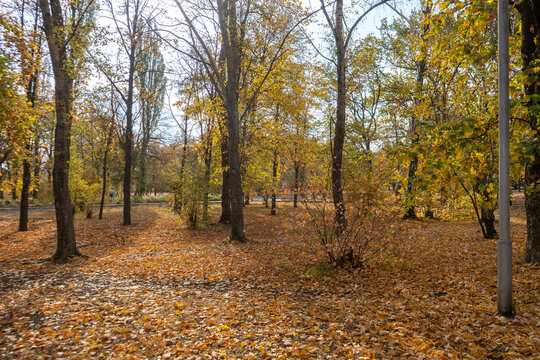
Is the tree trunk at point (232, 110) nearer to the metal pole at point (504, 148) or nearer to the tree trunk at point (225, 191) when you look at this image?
the tree trunk at point (225, 191)

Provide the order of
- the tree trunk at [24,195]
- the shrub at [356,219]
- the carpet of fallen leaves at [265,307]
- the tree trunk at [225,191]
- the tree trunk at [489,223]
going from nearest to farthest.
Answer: the carpet of fallen leaves at [265,307], the shrub at [356,219], the tree trunk at [489,223], the tree trunk at [24,195], the tree trunk at [225,191]

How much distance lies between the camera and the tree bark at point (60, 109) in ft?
23.4

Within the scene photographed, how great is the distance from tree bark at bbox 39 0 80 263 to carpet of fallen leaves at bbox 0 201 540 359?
1233 mm

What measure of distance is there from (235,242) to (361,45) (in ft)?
39.8

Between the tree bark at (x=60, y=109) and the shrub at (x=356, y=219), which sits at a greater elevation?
the tree bark at (x=60, y=109)

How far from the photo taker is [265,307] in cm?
480

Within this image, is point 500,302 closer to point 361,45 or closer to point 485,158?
point 485,158

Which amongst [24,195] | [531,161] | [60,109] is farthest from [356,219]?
[24,195]

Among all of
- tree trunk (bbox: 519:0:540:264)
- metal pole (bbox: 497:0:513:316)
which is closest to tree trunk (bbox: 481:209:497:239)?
tree trunk (bbox: 519:0:540:264)

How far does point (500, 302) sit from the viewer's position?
374 centimetres

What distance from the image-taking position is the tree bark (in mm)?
7129

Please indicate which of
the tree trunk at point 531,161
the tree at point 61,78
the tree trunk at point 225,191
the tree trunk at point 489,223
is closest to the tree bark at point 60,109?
the tree at point 61,78

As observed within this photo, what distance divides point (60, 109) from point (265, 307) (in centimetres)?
703

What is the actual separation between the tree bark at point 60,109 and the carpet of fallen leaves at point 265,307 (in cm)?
123
